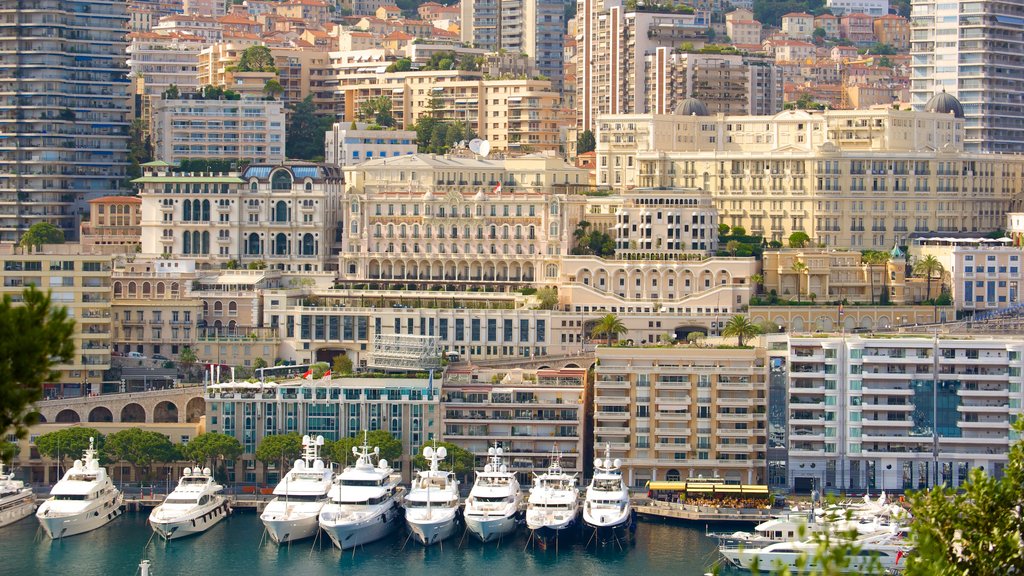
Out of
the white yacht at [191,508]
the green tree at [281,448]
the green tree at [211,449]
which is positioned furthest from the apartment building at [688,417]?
the white yacht at [191,508]

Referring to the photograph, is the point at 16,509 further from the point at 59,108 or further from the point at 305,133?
the point at 305,133

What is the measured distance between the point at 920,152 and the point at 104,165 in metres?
57.6

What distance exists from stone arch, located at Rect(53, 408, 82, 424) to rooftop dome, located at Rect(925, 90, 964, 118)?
68.1 metres

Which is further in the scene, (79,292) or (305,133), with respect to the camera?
(305,133)

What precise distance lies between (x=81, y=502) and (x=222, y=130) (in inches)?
2329

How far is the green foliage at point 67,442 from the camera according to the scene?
10919 centimetres

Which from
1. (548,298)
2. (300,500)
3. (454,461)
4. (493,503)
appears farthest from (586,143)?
(300,500)

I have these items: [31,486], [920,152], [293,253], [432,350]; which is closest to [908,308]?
[920,152]

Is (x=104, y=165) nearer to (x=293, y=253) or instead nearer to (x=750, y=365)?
(x=293, y=253)

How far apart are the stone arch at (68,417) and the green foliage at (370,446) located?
1603cm

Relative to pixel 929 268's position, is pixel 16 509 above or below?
below

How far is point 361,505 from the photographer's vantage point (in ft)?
330

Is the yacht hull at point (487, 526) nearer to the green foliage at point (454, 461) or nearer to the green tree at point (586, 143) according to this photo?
the green foliage at point (454, 461)

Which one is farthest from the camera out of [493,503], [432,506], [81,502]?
[81,502]
